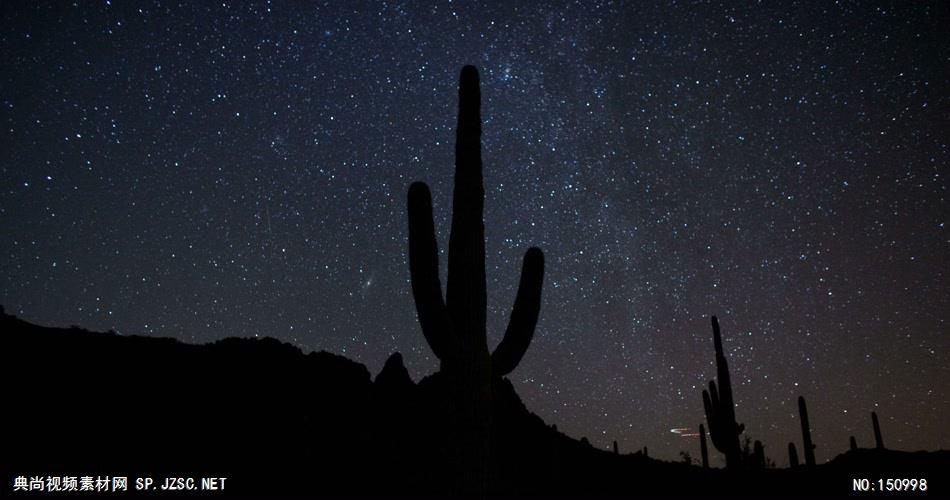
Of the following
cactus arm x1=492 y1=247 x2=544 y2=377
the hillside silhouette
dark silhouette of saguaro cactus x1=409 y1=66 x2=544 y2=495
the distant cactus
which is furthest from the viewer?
the distant cactus

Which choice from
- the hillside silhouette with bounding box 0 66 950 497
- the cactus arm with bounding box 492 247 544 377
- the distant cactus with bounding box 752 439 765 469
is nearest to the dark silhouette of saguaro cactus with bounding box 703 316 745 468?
the hillside silhouette with bounding box 0 66 950 497

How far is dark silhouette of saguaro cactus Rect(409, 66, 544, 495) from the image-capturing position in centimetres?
538

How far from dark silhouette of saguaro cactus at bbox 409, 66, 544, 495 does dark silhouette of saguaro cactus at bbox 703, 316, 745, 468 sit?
10695 mm

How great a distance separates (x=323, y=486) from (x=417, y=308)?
10782 millimetres

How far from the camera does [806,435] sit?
20.3m

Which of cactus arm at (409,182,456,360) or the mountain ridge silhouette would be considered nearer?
cactus arm at (409,182,456,360)

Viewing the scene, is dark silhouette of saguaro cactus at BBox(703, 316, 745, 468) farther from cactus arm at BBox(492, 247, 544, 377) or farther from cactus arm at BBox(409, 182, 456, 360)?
cactus arm at BBox(409, 182, 456, 360)

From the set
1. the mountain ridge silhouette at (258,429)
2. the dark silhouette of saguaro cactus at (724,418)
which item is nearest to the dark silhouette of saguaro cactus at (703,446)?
the mountain ridge silhouette at (258,429)

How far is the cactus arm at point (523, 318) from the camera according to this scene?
6449 millimetres

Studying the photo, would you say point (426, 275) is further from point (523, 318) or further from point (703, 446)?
point (703, 446)

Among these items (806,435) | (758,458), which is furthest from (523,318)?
(806,435)

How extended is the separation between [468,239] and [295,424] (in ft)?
39.7

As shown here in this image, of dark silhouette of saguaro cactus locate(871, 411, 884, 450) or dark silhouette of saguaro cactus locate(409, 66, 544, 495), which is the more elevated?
dark silhouette of saguaro cactus locate(409, 66, 544, 495)

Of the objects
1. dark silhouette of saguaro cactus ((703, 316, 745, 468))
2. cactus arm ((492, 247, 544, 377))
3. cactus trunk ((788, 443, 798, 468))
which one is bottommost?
cactus trunk ((788, 443, 798, 468))
